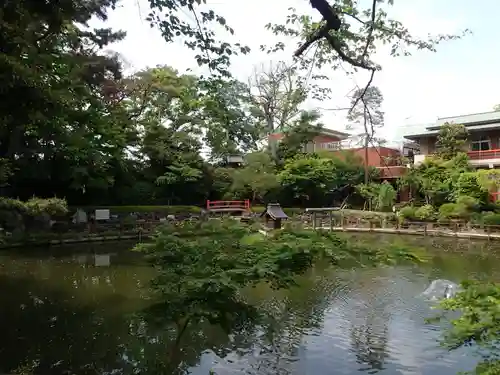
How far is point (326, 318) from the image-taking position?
331 inches

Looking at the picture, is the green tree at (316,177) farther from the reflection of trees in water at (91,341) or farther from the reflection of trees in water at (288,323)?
the reflection of trees in water at (91,341)

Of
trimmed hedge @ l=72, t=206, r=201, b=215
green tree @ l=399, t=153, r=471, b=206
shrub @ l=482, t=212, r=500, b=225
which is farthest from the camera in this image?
green tree @ l=399, t=153, r=471, b=206

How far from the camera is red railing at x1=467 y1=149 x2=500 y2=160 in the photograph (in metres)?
26.7

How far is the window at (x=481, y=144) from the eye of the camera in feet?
93.6

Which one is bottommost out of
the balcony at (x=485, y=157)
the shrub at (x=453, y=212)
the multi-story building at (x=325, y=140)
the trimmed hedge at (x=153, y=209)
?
the shrub at (x=453, y=212)

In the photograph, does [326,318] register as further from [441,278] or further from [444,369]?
[441,278]

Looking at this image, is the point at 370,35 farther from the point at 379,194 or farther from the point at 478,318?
the point at 379,194

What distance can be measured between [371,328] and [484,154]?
22735 millimetres

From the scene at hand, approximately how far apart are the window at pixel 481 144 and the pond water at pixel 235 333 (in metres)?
18.3

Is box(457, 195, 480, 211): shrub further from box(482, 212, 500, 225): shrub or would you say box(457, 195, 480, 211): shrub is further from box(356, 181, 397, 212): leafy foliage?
box(356, 181, 397, 212): leafy foliage

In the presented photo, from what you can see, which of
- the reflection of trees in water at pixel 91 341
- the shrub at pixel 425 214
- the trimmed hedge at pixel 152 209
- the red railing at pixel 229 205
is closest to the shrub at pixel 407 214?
the shrub at pixel 425 214

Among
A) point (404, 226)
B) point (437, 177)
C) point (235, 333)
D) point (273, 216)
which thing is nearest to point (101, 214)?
point (273, 216)

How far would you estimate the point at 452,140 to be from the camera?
90.7ft

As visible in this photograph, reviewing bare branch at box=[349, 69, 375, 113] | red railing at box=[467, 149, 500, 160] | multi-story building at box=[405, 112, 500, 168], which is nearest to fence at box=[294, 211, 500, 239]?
multi-story building at box=[405, 112, 500, 168]
